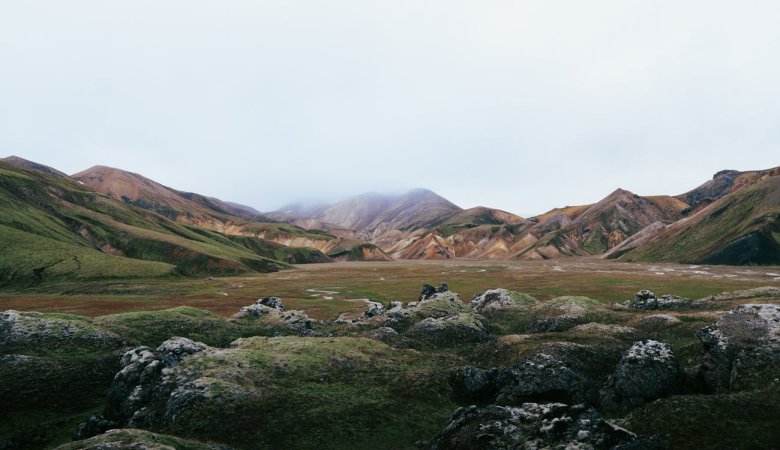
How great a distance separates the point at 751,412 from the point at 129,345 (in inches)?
2125

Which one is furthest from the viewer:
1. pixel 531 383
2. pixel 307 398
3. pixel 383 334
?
pixel 383 334

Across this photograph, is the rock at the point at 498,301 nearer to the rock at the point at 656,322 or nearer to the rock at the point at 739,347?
the rock at the point at 656,322

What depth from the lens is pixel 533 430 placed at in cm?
2181

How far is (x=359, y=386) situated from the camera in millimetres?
35781

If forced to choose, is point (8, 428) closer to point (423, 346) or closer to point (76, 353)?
point (76, 353)

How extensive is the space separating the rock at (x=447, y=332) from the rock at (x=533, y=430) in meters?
25.3

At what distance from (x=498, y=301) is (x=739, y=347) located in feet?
155

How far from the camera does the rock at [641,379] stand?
30.1m

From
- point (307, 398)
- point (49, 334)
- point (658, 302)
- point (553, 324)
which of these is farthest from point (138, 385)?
point (658, 302)

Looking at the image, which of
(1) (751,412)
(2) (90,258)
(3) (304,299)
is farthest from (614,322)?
(2) (90,258)

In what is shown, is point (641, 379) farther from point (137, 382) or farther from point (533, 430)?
point (137, 382)

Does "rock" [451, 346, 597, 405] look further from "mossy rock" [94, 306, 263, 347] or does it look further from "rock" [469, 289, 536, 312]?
"rock" [469, 289, 536, 312]

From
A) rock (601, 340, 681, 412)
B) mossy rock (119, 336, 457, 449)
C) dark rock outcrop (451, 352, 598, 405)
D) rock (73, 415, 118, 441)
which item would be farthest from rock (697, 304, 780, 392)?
rock (73, 415, 118, 441)

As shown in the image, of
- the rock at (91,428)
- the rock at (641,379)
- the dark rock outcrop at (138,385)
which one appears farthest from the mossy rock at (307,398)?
the rock at (641,379)
